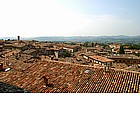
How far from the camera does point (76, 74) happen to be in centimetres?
394

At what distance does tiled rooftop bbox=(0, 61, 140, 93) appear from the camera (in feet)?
11.3

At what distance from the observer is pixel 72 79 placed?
12.3 ft

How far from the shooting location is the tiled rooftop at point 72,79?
3436mm
